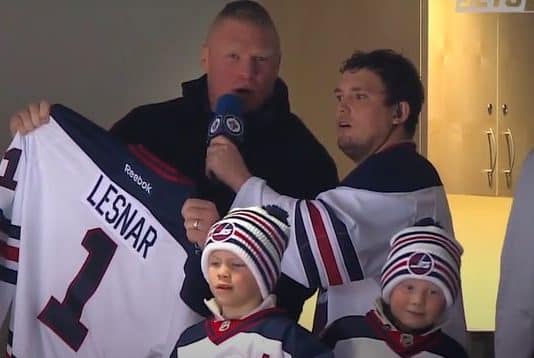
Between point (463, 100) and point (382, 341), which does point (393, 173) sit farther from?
point (463, 100)

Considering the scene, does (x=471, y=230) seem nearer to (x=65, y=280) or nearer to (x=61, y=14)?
(x=61, y=14)

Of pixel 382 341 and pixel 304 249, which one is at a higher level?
pixel 304 249

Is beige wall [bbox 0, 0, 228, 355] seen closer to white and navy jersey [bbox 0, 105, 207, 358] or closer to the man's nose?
white and navy jersey [bbox 0, 105, 207, 358]

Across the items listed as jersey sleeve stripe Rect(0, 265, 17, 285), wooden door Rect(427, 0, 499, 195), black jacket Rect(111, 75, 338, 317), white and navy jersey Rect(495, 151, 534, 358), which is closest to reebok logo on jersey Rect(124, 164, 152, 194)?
black jacket Rect(111, 75, 338, 317)

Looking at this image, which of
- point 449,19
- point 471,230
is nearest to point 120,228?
point 449,19

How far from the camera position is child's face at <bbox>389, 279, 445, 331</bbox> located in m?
1.51

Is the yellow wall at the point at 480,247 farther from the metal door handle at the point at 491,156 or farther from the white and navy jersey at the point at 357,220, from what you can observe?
the white and navy jersey at the point at 357,220

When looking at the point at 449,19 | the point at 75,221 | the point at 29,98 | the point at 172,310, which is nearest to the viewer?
the point at 172,310

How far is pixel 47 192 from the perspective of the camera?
1964 millimetres

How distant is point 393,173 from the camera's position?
5.47ft

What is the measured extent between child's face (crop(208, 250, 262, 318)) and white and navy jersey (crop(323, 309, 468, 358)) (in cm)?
17

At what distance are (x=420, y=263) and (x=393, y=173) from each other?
21 cm

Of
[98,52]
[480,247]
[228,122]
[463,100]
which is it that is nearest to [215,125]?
[228,122]

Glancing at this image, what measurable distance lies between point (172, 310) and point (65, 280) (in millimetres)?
246
